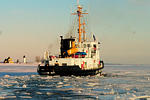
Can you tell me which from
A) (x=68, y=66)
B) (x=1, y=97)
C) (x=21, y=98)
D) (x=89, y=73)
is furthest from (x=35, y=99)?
(x=89, y=73)

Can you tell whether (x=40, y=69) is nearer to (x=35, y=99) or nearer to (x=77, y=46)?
(x=77, y=46)

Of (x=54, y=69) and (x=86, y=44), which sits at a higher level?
(x=86, y=44)

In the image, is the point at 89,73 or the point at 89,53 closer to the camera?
the point at 89,73

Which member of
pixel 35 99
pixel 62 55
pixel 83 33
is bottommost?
pixel 35 99

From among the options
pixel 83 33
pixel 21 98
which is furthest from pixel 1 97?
pixel 83 33

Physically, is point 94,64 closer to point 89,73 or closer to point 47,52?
point 89,73

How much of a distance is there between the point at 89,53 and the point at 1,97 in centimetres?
2873

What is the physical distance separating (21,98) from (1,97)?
5.04 ft

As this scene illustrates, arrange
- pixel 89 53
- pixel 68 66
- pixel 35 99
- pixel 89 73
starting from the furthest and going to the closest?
pixel 89 53 < pixel 89 73 < pixel 68 66 < pixel 35 99

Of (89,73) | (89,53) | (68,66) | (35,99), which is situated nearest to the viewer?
(35,99)

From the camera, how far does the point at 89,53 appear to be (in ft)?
153

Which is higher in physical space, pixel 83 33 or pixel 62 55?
pixel 83 33

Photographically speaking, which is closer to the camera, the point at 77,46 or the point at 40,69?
the point at 40,69

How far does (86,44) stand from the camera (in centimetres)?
4738
